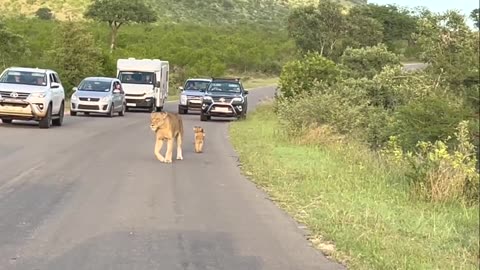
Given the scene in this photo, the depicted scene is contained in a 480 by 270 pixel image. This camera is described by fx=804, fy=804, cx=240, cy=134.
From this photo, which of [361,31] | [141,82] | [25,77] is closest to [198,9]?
[361,31]

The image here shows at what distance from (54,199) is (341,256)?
4395mm

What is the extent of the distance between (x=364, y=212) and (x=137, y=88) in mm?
26704

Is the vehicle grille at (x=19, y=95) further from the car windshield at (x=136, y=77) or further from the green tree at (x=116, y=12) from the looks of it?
the green tree at (x=116, y=12)

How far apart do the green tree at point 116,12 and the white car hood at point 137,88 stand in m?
29.8

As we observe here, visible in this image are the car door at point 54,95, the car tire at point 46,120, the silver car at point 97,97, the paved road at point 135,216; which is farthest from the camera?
the silver car at point 97,97

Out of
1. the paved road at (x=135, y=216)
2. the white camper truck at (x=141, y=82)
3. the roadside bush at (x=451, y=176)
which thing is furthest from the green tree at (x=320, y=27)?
the roadside bush at (x=451, y=176)

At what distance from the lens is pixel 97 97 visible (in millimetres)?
29859

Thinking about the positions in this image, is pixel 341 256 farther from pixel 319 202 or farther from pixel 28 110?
pixel 28 110

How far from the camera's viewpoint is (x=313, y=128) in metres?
20.2

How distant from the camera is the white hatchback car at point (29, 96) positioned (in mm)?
21609

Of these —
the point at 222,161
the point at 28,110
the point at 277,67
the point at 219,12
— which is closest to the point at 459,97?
the point at 222,161

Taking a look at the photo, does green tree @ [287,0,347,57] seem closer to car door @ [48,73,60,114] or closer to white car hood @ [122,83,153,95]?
white car hood @ [122,83,153,95]

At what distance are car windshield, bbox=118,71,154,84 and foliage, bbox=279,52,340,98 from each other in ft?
24.0

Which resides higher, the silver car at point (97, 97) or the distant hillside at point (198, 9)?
the distant hillside at point (198, 9)
